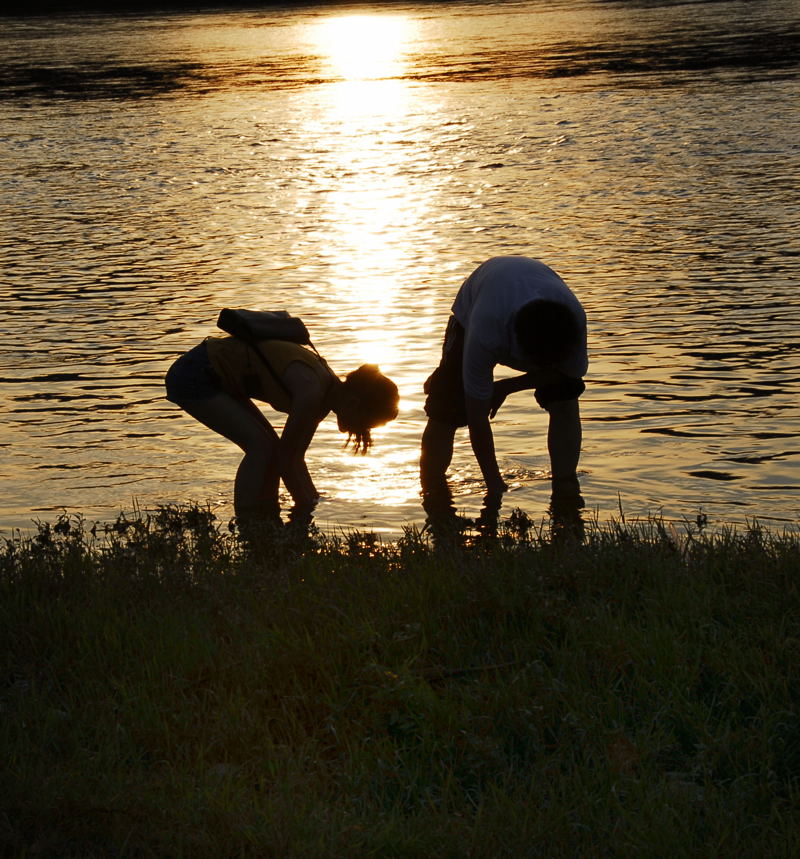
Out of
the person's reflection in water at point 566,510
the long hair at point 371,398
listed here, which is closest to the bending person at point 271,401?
the long hair at point 371,398

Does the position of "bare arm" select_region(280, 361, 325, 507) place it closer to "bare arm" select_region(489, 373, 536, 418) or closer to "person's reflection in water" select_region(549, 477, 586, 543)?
"bare arm" select_region(489, 373, 536, 418)

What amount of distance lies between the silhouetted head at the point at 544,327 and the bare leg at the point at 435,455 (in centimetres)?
200

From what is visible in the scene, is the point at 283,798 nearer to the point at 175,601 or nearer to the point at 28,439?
the point at 175,601

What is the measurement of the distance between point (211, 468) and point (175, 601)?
12.7 ft

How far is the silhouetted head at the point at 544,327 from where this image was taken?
269 inches

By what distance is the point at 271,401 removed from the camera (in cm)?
772

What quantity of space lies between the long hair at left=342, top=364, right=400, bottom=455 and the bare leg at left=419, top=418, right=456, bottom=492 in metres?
1.51

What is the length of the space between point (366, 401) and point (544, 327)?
44.2 inches

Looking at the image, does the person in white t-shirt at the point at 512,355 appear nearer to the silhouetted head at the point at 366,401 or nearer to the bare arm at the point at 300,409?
the silhouetted head at the point at 366,401

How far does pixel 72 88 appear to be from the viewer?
42844mm

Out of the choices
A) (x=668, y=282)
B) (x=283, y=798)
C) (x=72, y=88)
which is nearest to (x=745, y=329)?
(x=668, y=282)

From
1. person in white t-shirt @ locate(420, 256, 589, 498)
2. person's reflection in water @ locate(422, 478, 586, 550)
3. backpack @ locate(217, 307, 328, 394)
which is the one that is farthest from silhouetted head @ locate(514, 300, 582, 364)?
backpack @ locate(217, 307, 328, 394)

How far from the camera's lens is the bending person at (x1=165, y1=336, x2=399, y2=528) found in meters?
7.36

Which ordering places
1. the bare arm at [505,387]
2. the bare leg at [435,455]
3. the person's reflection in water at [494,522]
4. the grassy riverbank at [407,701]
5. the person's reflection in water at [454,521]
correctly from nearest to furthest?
the grassy riverbank at [407,701] → the person's reflection in water at [494,522] → the person's reflection in water at [454,521] → the bare arm at [505,387] → the bare leg at [435,455]
